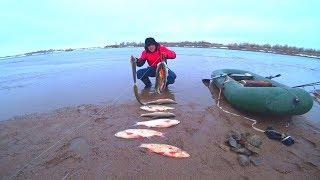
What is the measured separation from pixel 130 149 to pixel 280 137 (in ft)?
11.1

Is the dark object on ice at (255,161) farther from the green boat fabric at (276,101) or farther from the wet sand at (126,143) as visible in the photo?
the green boat fabric at (276,101)

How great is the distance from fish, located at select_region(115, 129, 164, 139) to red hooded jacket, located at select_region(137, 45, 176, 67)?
454 cm

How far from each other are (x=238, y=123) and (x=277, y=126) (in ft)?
3.35

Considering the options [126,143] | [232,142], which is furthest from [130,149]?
[232,142]

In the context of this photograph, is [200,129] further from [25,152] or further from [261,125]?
[25,152]

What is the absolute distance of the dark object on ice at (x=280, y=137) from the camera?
6.83m

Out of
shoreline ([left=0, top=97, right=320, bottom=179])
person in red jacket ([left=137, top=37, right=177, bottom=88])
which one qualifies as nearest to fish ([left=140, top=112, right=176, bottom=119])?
shoreline ([left=0, top=97, right=320, bottom=179])

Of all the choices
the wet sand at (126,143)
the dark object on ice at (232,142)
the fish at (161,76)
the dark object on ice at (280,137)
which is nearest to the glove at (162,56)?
the fish at (161,76)

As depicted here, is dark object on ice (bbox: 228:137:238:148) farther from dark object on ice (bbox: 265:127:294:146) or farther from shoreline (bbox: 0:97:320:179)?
dark object on ice (bbox: 265:127:294:146)

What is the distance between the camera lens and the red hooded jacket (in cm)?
1108

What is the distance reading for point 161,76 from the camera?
35.6 ft

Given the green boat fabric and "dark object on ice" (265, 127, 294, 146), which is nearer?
"dark object on ice" (265, 127, 294, 146)

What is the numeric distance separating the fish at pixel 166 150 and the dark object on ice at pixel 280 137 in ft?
7.72

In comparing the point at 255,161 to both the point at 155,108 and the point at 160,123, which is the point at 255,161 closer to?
the point at 160,123
